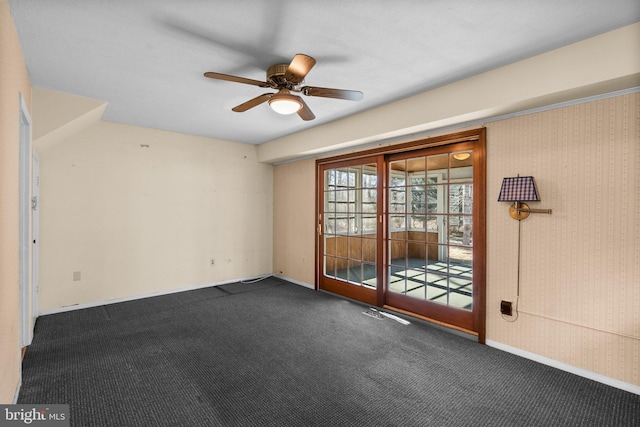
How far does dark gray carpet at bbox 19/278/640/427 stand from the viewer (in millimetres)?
1979

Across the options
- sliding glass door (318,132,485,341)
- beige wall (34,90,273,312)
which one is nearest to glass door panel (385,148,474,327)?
sliding glass door (318,132,485,341)

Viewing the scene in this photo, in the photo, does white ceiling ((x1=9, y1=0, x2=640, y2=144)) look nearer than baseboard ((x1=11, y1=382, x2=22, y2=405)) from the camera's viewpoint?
Yes

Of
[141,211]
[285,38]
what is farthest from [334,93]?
[141,211]

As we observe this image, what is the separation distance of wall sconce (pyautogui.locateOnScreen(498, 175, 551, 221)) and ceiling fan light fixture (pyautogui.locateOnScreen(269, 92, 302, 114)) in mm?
2020

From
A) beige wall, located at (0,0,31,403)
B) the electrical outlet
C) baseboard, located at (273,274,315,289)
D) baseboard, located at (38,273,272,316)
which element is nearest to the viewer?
beige wall, located at (0,0,31,403)

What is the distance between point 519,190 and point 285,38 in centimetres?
235

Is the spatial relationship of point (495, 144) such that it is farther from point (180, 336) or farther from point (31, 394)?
point (31, 394)

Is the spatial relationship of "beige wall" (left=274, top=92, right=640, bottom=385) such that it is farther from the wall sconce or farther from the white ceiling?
the white ceiling

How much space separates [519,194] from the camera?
8.77 ft

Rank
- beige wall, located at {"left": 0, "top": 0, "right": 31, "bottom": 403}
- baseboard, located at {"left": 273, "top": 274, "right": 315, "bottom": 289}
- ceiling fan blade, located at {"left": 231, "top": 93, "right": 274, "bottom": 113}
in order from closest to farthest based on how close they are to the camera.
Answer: beige wall, located at {"left": 0, "top": 0, "right": 31, "bottom": 403} → ceiling fan blade, located at {"left": 231, "top": 93, "right": 274, "bottom": 113} → baseboard, located at {"left": 273, "top": 274, "right": 315, "bottom": 289}

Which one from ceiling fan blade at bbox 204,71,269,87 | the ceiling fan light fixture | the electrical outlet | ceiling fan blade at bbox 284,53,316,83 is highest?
ceiling fan blade at bbox 284,53,316,83

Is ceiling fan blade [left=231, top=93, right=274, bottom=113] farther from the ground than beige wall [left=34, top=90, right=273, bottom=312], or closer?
farther from the ground

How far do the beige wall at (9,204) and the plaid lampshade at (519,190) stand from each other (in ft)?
11.9

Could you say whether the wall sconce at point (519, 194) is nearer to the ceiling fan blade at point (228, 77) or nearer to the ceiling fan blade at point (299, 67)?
the ceiling fan blade at point (299, 67)
